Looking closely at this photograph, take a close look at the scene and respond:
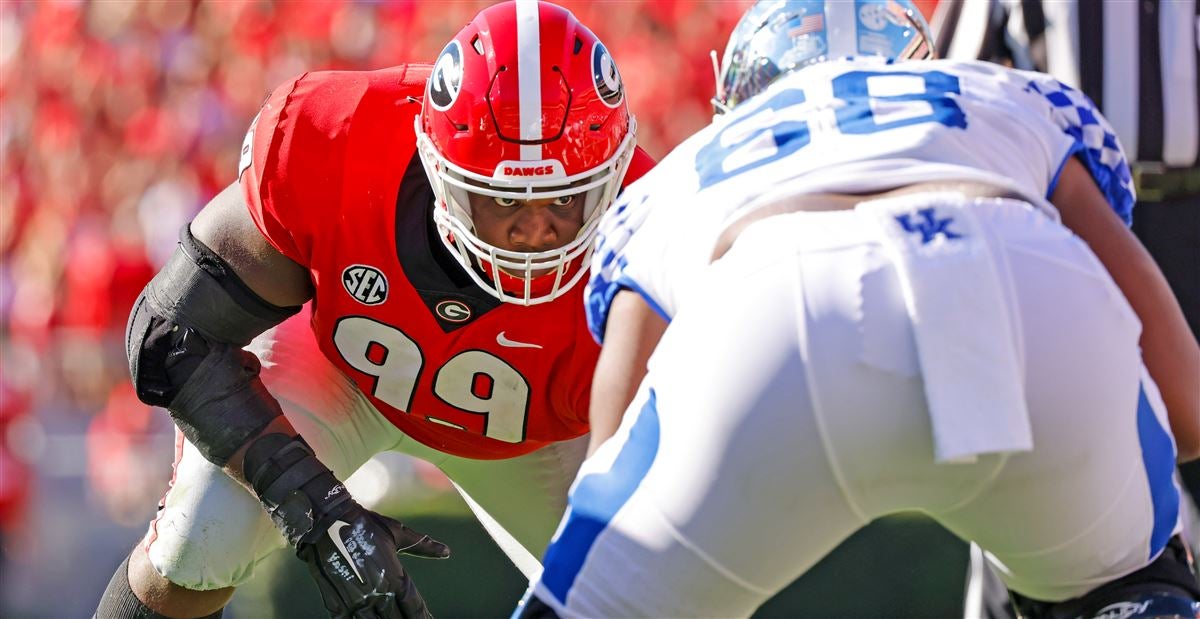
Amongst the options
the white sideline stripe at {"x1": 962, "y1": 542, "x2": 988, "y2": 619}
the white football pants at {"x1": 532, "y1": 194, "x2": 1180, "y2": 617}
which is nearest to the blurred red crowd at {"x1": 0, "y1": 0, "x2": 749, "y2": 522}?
the white sideline stripe at {"x1": 962, "y1": 542, "x2": 988, "y2": 619}

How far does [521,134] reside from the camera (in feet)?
7.30

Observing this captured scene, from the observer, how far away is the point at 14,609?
4148 mm

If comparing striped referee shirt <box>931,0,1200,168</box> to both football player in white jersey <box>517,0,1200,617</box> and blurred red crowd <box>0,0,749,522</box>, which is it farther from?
blurred red crowd <box>0,0,749,522</box>

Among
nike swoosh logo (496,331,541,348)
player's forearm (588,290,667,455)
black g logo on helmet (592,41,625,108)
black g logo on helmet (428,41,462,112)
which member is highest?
black g logo on helmet (428,41,462,112)

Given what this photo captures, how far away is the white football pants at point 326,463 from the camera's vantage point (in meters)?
2.42

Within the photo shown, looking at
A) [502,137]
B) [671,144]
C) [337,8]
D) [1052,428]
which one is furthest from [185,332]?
[337,8]

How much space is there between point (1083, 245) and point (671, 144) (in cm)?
329

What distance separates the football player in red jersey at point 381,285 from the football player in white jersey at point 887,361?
1.96ft

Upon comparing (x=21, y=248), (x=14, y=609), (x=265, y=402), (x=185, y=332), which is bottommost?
(x=14, y=609)

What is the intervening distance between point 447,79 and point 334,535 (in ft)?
2.50

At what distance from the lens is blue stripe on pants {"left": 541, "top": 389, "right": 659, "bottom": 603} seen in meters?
1.50

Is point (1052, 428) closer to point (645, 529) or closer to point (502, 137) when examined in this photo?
point (645, 529)

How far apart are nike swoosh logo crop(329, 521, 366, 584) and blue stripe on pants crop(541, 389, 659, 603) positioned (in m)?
0.77

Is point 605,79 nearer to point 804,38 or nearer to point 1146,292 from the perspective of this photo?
point 804,38
